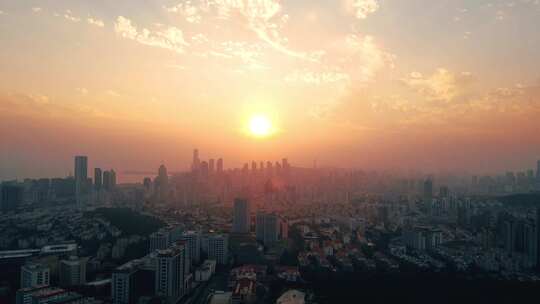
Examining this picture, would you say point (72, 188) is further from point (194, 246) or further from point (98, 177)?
point (194, 246)

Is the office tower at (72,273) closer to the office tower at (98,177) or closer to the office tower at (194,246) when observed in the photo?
the office tower at (194,246)

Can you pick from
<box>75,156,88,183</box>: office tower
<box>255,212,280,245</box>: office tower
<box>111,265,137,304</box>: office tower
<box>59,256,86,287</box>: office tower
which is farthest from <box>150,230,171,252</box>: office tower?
<box>75,156,88,183</box>: office tower

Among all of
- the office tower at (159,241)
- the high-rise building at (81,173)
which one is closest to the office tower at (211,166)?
the high-rise building at (81,173)

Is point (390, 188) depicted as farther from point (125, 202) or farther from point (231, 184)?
point (125, 202)

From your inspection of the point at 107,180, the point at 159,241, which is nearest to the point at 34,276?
the point at 159,241

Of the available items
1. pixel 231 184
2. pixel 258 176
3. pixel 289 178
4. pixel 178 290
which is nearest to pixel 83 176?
pixel 231 184

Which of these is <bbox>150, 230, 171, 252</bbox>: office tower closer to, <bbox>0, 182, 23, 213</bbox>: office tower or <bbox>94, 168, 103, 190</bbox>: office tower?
<bbox>0, 182, 23, 213</bbox>: office tower
